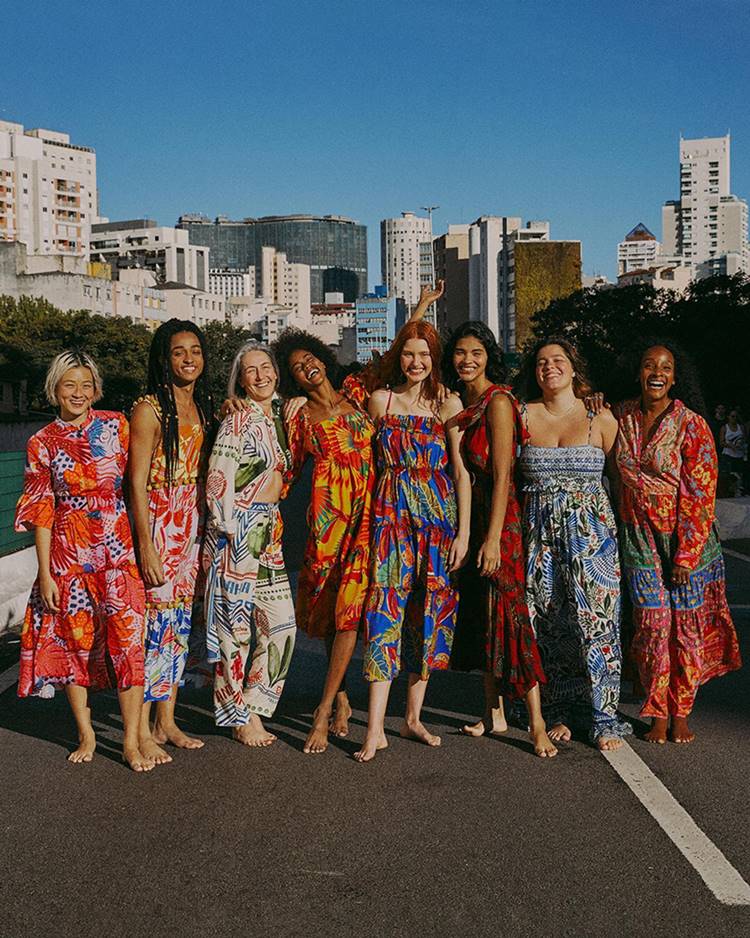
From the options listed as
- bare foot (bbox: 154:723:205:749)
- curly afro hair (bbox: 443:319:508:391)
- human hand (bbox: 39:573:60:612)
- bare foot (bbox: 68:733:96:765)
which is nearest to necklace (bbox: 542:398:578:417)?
curly afro hair (bbox: 443:319:508:391)

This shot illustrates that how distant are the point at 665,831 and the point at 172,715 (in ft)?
8.05

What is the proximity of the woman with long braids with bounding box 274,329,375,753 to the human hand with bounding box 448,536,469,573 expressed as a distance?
1.27 ft

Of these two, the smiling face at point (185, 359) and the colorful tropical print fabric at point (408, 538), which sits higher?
the smiling face at point (185, 359)

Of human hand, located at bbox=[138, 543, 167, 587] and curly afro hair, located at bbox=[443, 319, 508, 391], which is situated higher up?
curly afro hair, located at bbox=[443, 319, 508, 391]

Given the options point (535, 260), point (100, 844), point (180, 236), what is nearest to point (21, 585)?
point (100, 844)

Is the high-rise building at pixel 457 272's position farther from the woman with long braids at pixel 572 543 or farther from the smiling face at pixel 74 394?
the smiling face at pixel 74 394

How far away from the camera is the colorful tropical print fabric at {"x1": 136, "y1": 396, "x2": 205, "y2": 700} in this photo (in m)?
5.61

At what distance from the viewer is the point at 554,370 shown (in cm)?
567

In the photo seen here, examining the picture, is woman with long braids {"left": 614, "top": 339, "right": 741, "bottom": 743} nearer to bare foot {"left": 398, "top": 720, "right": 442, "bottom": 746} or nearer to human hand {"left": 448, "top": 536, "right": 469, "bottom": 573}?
human hand {"left": 448, "top": 536, "right": 469, "bottom": 573}

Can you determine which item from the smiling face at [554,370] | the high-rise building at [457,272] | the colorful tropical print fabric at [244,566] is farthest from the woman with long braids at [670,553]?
the high-rise building at [457,272]

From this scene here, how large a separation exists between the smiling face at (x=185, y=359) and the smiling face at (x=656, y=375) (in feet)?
6.90

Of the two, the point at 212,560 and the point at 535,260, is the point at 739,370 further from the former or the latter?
the point at 535,260

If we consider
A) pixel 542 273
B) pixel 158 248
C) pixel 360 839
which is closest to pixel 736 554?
pixel 360 839

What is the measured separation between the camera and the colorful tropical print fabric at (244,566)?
221 inches
